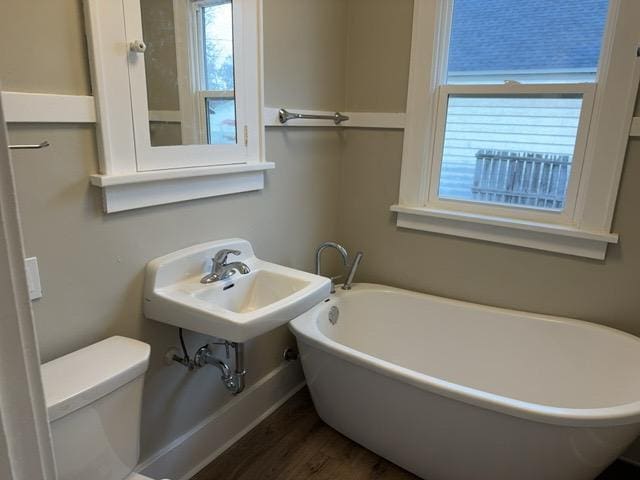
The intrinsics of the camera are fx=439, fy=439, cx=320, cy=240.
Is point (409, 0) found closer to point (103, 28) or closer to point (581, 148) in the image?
point (581, 148)

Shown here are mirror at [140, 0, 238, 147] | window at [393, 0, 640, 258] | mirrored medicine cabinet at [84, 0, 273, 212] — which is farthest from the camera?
window at [393, 0, 640, 258]

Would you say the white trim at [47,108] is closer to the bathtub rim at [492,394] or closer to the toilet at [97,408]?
the toilet at [97,408]

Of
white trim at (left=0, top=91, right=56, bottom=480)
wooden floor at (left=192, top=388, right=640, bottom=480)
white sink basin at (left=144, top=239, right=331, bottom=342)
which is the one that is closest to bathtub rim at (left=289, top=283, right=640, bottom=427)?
white sink basin at (left=144, top=239, right=331, bottom=342)

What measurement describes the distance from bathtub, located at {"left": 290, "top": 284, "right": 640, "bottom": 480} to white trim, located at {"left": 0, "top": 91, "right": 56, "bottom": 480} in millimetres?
1282

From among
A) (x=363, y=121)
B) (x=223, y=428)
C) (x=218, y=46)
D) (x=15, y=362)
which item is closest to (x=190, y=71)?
(x=218, y=46)

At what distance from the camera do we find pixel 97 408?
1.10 metres

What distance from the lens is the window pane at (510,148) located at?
1858 millimetres

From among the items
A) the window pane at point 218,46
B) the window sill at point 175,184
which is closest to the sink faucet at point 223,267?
the window sill at point 175,184

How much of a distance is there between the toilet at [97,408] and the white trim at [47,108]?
0.64 m

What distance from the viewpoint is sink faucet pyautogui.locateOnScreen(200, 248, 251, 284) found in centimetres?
161

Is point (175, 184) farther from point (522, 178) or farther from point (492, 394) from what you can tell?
point (522, 178)

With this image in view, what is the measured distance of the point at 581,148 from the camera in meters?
1.80

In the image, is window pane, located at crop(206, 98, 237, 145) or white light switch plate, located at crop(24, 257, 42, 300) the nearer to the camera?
white light switch plate, located at crop(24, 257, 42, 300)

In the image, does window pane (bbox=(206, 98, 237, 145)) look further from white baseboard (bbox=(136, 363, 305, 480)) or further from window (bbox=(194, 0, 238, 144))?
white baseboard (bbox=(136, 363, 305, 480))
